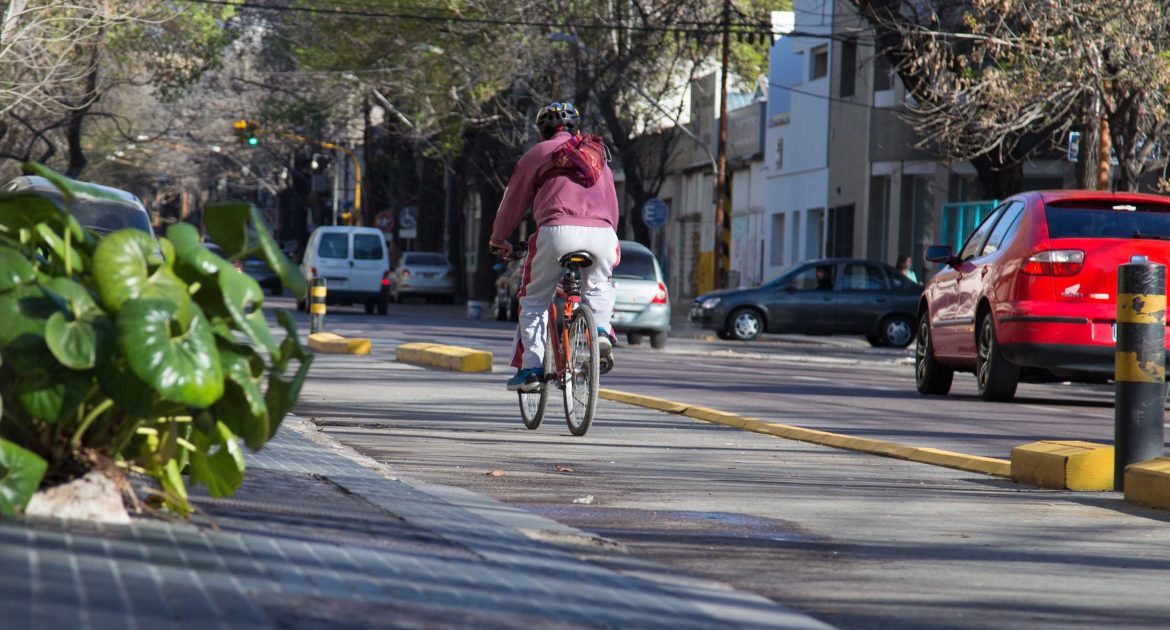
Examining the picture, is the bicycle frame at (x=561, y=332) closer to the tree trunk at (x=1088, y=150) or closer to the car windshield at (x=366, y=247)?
the tree trunk at (x=1088, y=150)

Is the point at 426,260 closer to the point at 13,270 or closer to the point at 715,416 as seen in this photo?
the point at 715,416

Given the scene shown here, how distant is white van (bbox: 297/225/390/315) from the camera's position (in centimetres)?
3744

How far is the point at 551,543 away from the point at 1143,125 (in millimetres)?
19521

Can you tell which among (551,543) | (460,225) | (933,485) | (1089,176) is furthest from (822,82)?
(551,543)

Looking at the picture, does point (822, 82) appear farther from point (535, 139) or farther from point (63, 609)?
point (63, 609)

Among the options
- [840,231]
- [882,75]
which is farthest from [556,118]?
[840,231]

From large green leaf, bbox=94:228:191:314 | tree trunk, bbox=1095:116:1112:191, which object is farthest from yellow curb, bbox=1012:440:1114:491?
tree trunk, bbox=1095:116:1112:191

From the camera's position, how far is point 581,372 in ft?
32.5

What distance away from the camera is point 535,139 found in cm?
4484

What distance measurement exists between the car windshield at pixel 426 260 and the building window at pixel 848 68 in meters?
13.8

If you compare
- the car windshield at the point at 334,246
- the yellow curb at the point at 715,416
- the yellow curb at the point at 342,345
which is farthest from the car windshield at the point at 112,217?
the car windshield at the point at 334,246

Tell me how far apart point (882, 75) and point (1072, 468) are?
32.3 meters

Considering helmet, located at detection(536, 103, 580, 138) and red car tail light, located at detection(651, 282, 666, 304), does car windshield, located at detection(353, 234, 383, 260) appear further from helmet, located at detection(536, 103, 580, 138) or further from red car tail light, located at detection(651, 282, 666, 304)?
helmet, located at detection(536, 103, 580, 138)

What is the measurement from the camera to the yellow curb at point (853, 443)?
A: 29.0 ft
